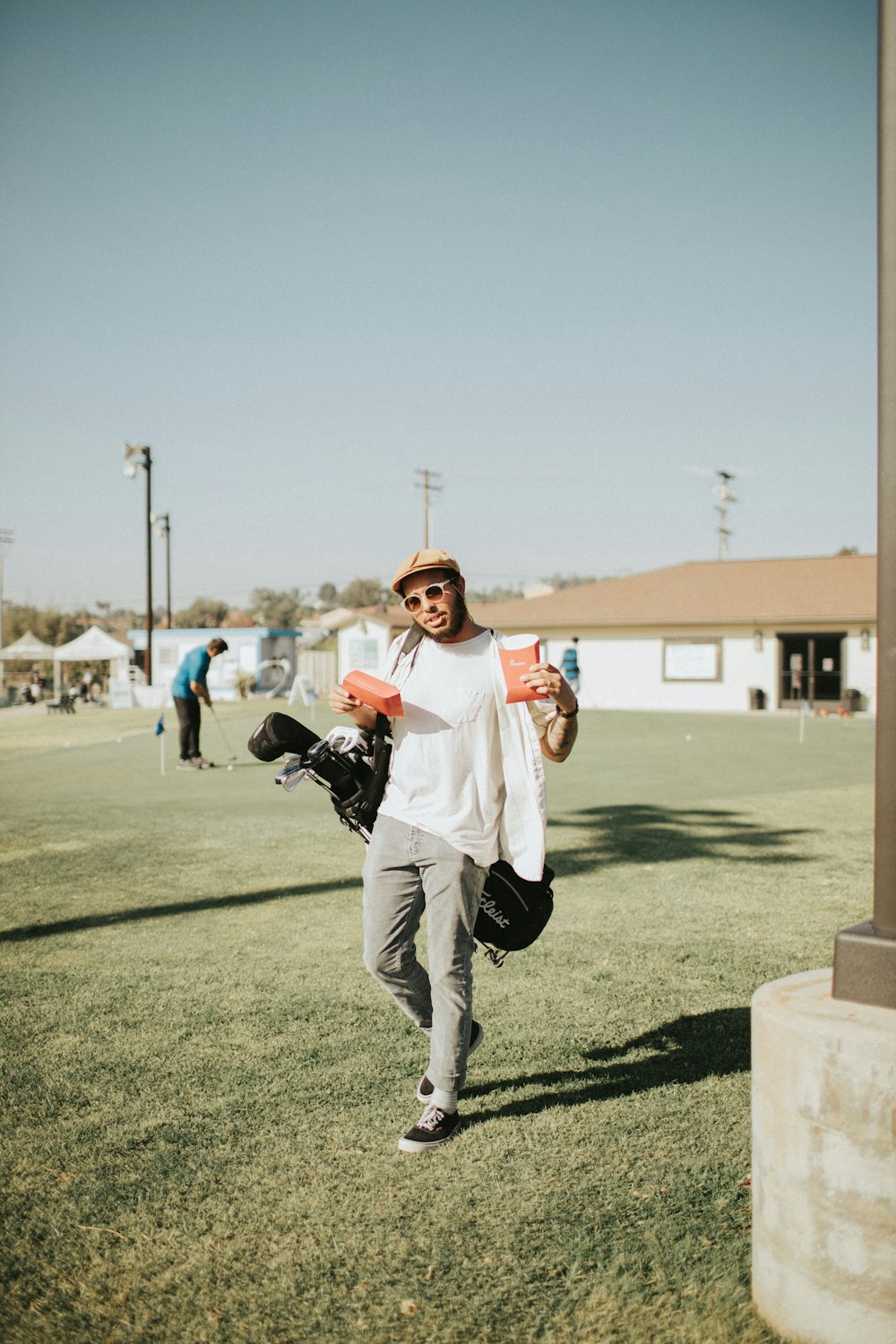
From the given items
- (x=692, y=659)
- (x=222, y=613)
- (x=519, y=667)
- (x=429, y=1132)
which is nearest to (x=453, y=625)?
(x=519, y=667)

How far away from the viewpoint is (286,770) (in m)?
4.07

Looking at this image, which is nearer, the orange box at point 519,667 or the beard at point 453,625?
the orange box at point 519,667

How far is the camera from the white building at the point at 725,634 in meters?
33.4

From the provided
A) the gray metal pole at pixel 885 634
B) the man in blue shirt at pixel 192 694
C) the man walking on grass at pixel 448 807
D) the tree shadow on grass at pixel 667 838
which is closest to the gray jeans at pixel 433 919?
the man walking on grass at pixel 448 807

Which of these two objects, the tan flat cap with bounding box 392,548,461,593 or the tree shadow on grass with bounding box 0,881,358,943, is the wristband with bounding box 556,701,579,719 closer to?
the tan flat cap with bounding box 392,548,461,593

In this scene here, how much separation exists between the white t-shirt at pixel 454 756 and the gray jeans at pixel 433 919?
7 centimetres

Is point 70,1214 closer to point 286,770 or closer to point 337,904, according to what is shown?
point 286,770

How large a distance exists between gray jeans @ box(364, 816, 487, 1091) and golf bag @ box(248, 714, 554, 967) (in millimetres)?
145

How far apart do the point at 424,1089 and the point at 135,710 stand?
102ft

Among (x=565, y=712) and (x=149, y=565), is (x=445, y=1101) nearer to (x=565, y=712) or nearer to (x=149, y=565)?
(x=565, y=712)

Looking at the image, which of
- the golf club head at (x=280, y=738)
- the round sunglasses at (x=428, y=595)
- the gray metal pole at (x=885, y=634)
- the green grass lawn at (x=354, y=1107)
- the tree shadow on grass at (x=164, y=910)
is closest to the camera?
the gray metal pole at (x=885, y=634)

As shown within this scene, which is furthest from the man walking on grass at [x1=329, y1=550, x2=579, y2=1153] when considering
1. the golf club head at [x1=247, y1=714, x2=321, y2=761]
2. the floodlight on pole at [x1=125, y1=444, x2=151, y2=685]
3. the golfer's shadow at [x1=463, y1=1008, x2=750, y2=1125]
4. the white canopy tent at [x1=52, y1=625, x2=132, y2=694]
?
the white canopy tent at [x1=52, y1=625, x2=132, y2=694]

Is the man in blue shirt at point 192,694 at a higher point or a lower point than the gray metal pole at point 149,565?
lower

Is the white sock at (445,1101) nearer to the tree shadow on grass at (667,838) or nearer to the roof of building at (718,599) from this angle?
the tree shadow on grass at (667,838)
